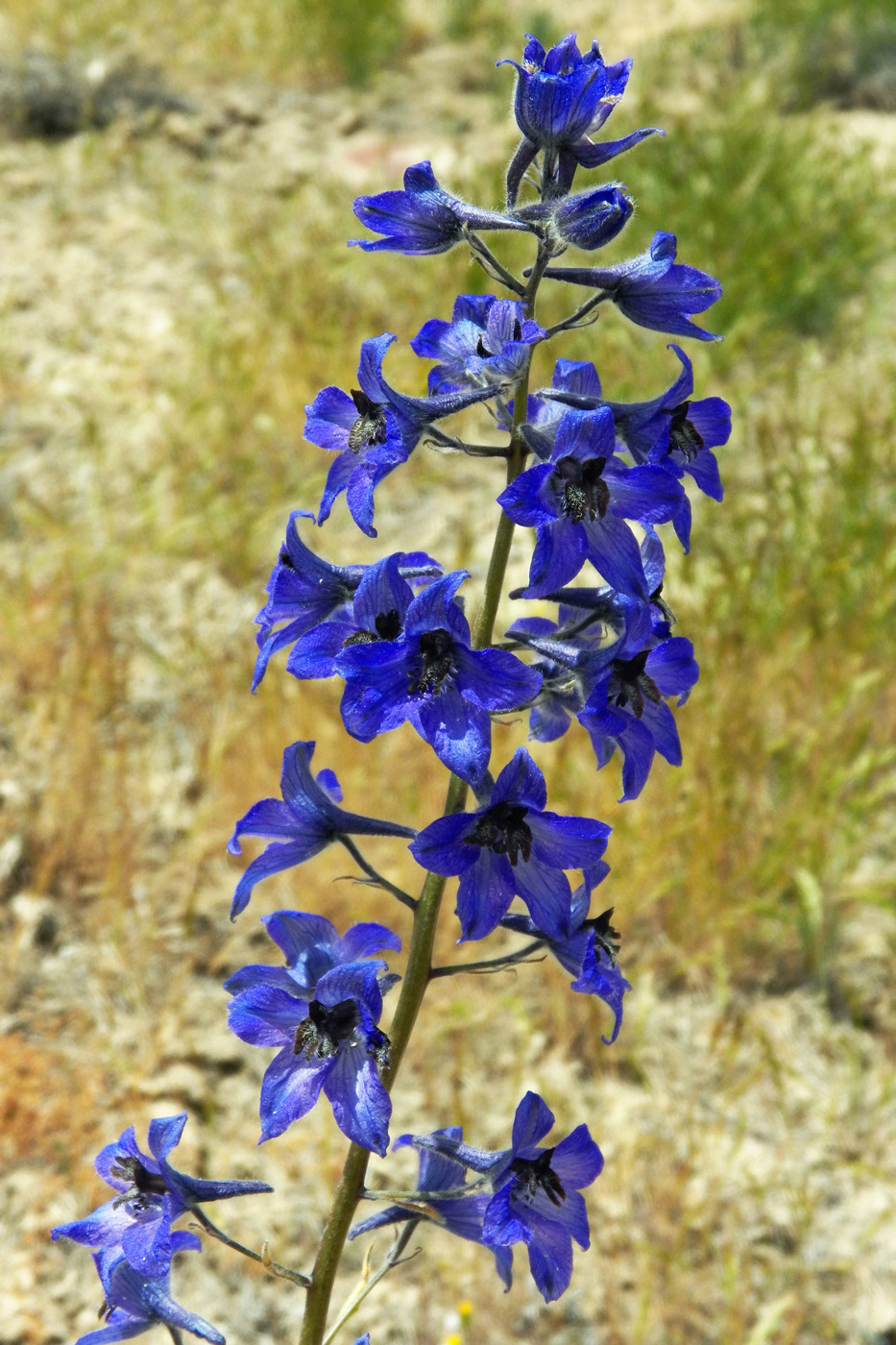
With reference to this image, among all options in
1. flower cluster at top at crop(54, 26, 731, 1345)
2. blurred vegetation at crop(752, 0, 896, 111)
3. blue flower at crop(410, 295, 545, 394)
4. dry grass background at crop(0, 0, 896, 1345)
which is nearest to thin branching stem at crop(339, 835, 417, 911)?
flower cluster at top at crop(54, 26, 731, 1345)

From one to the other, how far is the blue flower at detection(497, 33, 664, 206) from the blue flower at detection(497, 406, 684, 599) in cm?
46

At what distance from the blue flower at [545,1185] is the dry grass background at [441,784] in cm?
141

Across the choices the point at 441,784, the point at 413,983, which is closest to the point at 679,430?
the point at 413,983

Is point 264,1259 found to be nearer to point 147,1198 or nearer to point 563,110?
point 147,1198

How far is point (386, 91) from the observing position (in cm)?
974

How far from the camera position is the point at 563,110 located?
167 cm

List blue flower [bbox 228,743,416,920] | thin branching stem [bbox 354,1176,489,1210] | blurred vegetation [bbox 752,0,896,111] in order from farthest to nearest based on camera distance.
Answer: blurred vegetation [bbox 752,0,896,111]
blue flower [bbox 228,743,416,920]
thin branching stem [bbox 354,1176,489,1210]

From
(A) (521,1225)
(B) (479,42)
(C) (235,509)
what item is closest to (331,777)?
(A) (521,1225)

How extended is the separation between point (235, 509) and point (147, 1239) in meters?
4.01

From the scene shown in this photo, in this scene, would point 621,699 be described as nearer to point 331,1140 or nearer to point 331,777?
point 331,777

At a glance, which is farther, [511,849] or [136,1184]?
[136,1184]

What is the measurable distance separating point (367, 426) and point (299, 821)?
2.12 ft

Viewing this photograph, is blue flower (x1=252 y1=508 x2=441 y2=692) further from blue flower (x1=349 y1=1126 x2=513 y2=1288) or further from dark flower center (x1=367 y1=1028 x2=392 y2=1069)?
blue flower (x1=349 y1=1126 x2=513 y2=1288)

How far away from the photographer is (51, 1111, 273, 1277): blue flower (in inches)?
68.7
